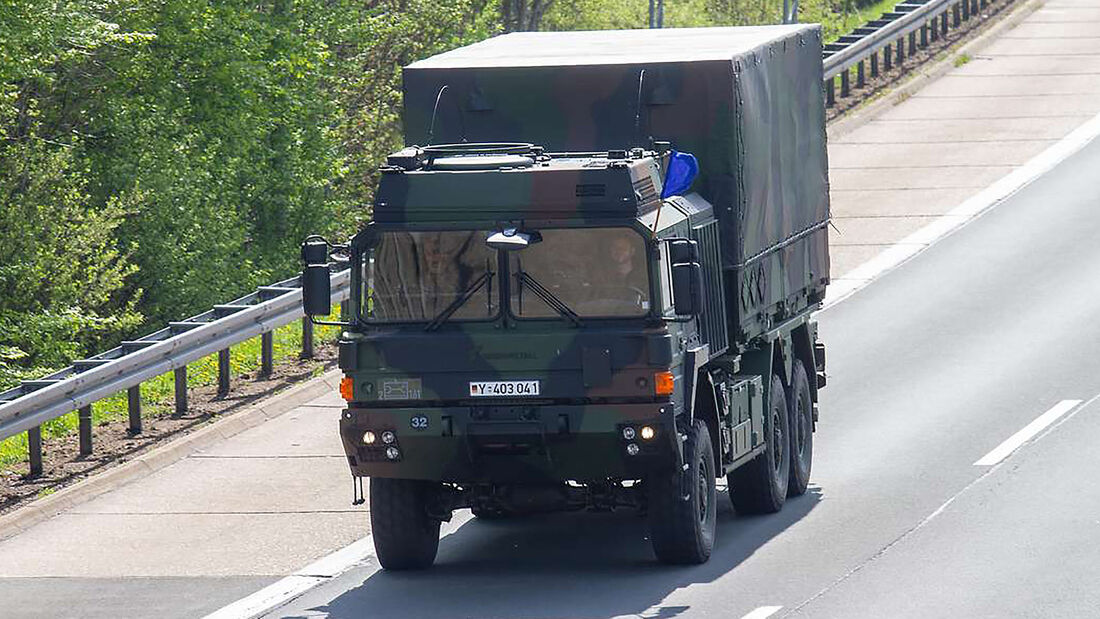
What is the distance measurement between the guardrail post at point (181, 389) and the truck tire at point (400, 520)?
5.86 meters

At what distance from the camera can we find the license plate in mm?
13719

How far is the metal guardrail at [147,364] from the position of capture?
57.5 ft

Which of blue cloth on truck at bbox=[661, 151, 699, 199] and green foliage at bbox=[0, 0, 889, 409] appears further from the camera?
green foliage at bbox=[0, 0, 889, 409]

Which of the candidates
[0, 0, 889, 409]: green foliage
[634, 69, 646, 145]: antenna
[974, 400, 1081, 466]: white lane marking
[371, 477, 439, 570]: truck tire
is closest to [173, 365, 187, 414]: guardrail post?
[0, 0, 889, 409]: green foliage

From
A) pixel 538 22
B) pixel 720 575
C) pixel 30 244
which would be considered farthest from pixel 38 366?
pixel 538 22

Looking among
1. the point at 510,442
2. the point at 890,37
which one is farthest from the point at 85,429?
the point at 890,37

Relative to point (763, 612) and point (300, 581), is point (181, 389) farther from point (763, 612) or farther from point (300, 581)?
point (763, 612)

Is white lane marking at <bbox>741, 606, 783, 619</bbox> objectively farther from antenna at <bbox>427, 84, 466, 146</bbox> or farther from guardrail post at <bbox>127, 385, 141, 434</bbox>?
guardrail post at <bbox>127, 385, 141, 434</bbox>

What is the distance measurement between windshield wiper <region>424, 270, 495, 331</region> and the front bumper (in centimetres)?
55

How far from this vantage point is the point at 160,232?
32.0 meters

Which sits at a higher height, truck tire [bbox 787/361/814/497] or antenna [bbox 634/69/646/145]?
antenna [bbox 634/69/646/145]

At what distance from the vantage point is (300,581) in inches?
575

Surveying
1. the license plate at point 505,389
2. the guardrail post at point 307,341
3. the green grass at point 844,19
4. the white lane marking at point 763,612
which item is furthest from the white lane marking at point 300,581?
the green grass at point 844,19

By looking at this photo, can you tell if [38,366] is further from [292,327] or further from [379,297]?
[379,297]
